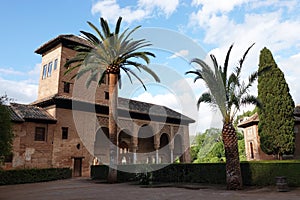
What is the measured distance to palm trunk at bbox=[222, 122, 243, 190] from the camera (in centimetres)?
1262

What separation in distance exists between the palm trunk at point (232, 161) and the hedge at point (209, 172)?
1.62 meters

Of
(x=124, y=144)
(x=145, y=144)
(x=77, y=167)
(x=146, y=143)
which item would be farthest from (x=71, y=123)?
(x=146, y=143)

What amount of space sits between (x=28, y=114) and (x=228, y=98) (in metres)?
17.2

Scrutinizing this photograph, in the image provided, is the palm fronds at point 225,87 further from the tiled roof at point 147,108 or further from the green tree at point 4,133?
the tiled roof at point 147,108

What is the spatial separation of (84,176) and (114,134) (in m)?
9.30

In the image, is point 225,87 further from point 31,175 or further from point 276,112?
point 31,175

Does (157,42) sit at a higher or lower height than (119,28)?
lower

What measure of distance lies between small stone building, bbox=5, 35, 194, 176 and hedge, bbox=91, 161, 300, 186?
3920mm

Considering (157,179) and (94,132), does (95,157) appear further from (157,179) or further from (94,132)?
(157,179)

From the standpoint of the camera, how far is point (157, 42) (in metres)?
18.2

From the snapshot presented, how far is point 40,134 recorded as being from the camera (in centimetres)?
2300

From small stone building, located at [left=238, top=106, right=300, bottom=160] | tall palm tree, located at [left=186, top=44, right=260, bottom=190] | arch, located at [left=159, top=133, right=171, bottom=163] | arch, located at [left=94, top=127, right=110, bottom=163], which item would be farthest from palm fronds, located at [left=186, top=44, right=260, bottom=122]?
arch, located at [left=159, top=133, right=171, bottom=163]

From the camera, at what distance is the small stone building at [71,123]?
22.3 metres

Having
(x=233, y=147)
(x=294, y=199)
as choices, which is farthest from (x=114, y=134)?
(x=294, y=199)
